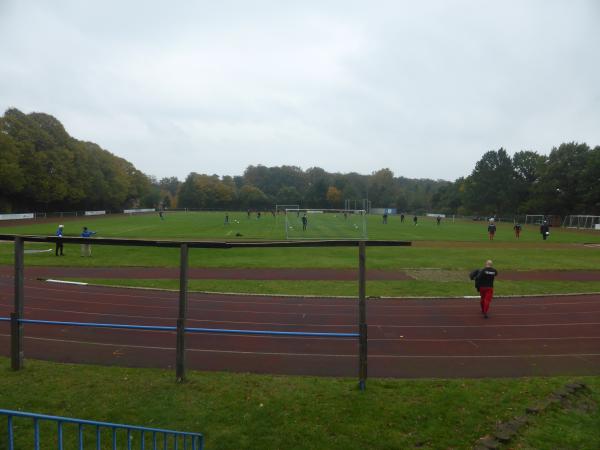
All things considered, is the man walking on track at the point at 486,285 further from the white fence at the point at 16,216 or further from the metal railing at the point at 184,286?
the white fence at the point at 16,216

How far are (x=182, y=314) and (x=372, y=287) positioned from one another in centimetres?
971

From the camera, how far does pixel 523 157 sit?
285ft

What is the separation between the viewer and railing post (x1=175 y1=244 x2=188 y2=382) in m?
6.77

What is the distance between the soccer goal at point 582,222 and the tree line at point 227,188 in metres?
3.23

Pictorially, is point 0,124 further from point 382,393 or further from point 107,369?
point 382,393

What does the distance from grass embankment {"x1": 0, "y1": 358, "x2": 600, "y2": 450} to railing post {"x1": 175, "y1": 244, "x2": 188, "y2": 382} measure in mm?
254

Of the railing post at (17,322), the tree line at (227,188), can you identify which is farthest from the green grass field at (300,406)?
the tree line at (227,188)

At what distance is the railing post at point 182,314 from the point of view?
6.77m

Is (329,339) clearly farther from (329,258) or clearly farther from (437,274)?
(329,258)

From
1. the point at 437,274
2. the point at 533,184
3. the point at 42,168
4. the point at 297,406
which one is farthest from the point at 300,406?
the point at 533,184

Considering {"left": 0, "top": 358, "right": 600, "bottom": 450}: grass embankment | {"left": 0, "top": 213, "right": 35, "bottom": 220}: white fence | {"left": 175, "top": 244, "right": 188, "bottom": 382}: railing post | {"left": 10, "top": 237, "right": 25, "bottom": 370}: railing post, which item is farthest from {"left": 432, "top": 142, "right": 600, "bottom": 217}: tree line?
{"left": 0, "top": 213, "right": 35, "bottom": 220}: white fence

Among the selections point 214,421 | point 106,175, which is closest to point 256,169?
point 106,175

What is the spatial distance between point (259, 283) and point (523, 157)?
286ft

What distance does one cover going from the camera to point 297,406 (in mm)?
6098
